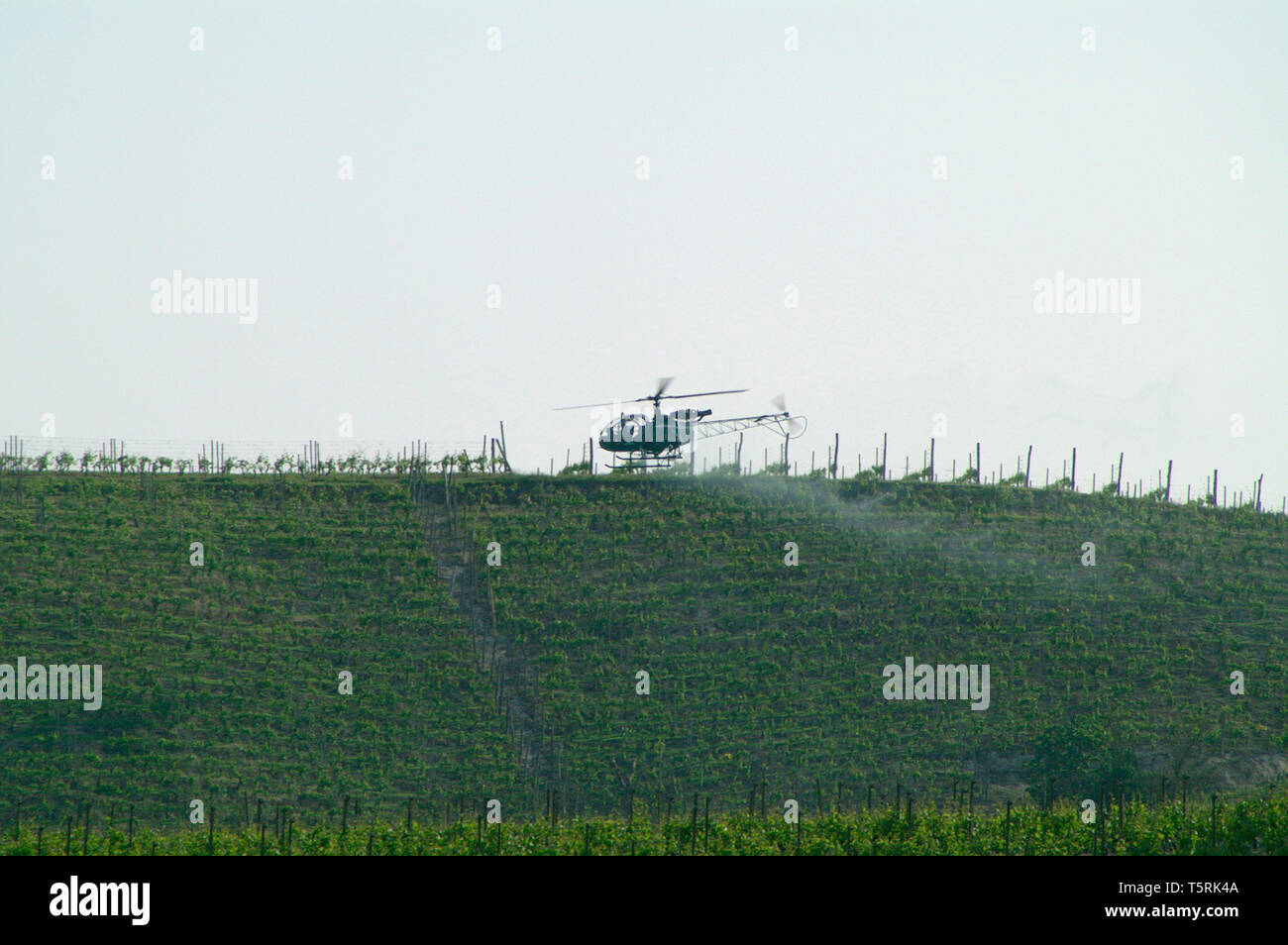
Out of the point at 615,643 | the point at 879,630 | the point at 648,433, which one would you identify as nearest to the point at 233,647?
the point at 615,643

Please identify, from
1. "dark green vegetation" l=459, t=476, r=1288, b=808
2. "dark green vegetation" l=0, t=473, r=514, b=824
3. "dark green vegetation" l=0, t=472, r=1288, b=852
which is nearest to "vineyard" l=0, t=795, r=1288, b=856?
"dark green vegetation" l=0, t=472, r=1288, b=852

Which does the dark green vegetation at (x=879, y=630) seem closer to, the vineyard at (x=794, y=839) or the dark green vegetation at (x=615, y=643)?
the dark green vegetation at (x=615, y=643)

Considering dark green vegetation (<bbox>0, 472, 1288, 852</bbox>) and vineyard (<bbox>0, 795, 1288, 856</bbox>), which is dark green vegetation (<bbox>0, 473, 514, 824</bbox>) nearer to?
dark green vegetation (<bbox>0, 472, 1288, 852</bbox>)

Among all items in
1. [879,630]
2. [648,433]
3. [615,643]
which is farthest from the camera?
[648,433]

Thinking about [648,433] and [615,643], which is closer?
[615,643]

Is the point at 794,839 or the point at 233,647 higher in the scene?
the point at 233,647

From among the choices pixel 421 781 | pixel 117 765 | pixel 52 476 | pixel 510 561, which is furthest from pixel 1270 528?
pixel 52 476

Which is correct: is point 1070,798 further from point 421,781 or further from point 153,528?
point 153,528

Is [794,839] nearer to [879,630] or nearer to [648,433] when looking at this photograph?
[879,630]

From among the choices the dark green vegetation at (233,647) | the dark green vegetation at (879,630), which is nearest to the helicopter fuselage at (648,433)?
the dark green vegetation at (879,630)
